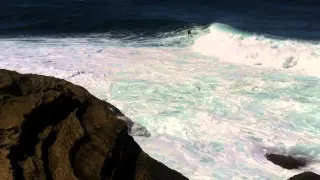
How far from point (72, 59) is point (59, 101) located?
364 inches

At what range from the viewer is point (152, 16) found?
2311 cm

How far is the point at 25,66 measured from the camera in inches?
519

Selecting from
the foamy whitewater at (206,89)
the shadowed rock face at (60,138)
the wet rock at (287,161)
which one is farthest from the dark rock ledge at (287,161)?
the shadowed rock face at (60,138)

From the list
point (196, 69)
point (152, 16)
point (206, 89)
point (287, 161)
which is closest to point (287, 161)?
point (287, 161)

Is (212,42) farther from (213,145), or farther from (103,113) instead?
(103,113)

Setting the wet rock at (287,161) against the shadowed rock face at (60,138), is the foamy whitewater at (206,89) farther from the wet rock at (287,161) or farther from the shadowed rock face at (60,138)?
the shadowed rock face at (60,138)

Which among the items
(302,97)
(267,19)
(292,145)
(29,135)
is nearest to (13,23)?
(267,19)

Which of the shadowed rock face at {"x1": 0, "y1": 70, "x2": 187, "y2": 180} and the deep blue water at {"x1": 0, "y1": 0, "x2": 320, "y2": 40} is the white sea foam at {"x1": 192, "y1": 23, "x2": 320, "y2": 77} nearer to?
the deep blue water at {"x1": 0, "y1": 0, "x2": 320, "y2": 40}

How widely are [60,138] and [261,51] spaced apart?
1192cm

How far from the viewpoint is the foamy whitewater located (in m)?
7.98

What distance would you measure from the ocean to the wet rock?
158 millimetres

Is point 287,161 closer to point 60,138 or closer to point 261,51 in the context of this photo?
point 60,138

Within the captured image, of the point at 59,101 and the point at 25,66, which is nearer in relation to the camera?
the point at 59,101

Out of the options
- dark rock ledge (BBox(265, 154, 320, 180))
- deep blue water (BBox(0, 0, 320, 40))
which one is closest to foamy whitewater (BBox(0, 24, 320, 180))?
dark rock ledge (BBox(265, 154, 320, 180))
